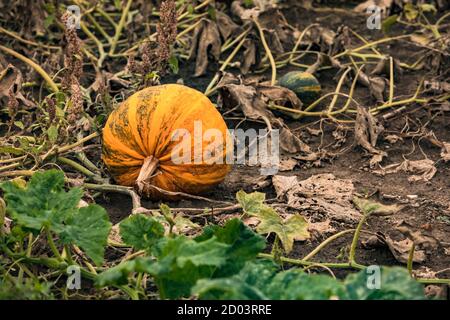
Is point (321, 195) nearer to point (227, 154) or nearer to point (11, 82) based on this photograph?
point (227, 154)

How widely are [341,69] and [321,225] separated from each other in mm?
1879

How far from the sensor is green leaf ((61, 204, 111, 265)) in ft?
10.3

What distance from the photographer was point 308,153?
16.0ft

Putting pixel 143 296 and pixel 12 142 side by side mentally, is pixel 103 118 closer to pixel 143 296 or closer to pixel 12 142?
pixel 12 142

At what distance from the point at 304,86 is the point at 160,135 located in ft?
4.79

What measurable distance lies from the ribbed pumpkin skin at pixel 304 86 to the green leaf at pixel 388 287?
260cm

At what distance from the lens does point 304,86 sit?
5.34 m

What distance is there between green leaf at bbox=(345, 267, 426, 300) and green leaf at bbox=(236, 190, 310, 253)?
81 cm

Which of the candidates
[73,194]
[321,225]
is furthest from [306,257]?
[73,194]

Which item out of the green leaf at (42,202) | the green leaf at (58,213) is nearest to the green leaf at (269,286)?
the green leaf at (58,213)

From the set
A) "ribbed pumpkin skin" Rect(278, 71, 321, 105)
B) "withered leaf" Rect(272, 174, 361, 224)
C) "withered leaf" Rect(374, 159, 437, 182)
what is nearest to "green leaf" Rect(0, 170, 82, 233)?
"withered leaf" Rect(272, 174, 361, 224)

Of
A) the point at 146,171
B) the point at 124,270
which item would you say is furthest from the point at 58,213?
the point at 146,171

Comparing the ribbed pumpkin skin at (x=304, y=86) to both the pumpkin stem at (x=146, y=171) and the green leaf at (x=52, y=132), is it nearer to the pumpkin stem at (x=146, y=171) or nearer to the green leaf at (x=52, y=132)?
the pumpkin stem at (x=146, y=171)

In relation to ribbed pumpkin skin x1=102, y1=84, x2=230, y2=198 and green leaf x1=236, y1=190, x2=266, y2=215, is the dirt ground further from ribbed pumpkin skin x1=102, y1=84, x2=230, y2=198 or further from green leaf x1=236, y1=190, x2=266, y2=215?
green leaf x1=236, y1=190, x2=266, y2=215
